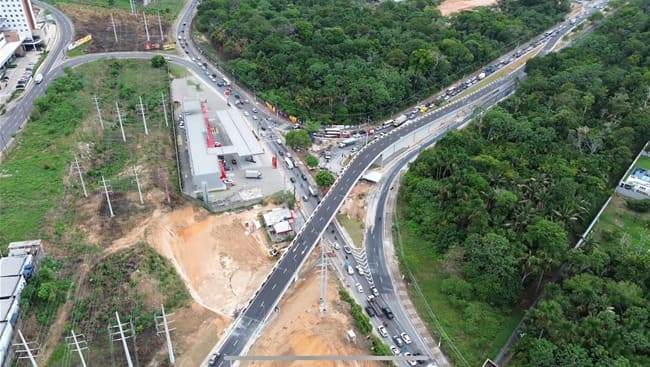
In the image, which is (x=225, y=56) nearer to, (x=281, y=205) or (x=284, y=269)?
(x=281, y=205)

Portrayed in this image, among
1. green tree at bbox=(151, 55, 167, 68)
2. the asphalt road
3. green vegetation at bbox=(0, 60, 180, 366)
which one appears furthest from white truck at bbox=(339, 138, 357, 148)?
the asphalt road

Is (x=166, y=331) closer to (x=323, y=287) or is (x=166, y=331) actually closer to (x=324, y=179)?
(x=323, y=287)

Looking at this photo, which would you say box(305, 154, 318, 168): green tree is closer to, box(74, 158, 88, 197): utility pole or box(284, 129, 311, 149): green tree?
box(284, 129, 311, 149): green tree

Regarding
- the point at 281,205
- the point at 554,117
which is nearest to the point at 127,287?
the point at 281,205

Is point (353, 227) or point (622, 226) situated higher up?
point (353, 227)

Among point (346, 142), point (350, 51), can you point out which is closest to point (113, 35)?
point (350, 51)

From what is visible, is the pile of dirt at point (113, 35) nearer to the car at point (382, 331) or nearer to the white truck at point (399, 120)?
the white truck at point (399, 120)
